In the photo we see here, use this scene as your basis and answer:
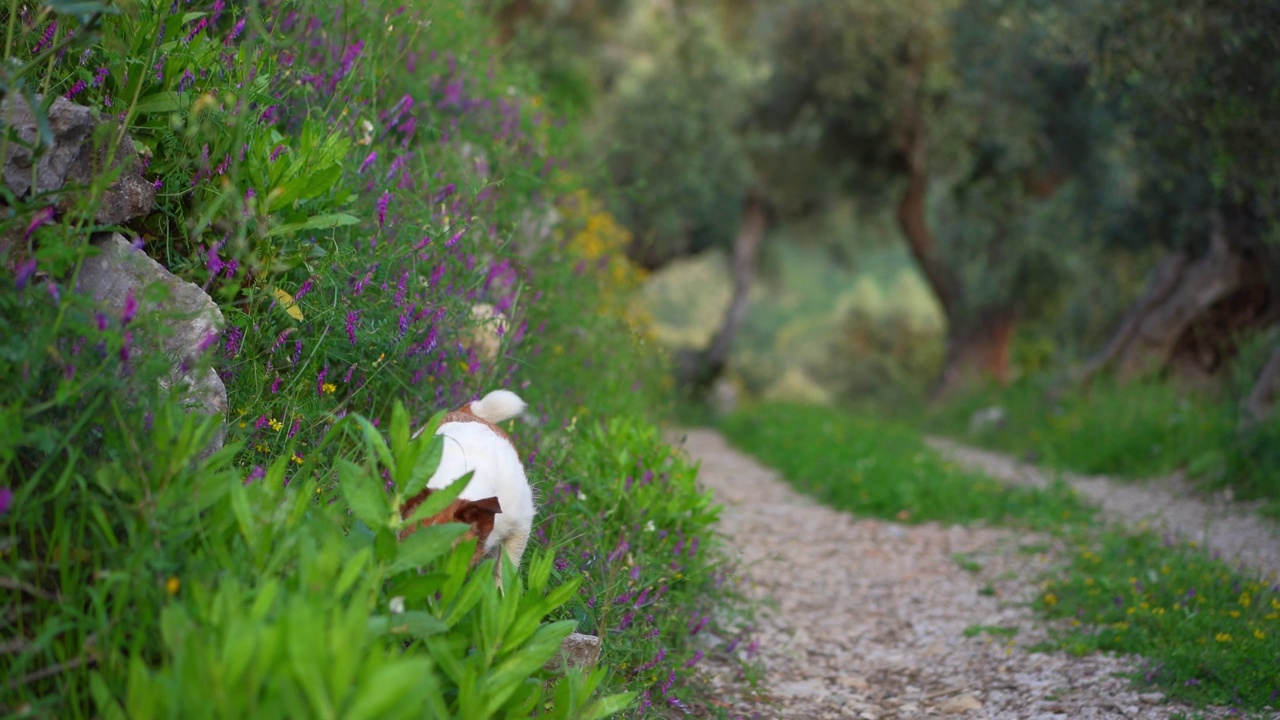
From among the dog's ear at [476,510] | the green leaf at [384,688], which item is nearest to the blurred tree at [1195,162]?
the dog's ear at [476,510]

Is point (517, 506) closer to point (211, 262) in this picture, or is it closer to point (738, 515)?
point (211, 262)

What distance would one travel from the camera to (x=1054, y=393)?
43.9ft

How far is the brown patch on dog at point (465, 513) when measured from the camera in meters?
2.87

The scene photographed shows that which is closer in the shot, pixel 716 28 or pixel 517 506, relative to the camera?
pixel 517 506

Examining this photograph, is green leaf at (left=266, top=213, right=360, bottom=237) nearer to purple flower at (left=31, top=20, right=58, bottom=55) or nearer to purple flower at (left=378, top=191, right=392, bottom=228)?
purple flower at (left=378, top=191, right=392, bottom=228)

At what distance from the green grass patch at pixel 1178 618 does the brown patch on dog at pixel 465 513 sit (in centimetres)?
295

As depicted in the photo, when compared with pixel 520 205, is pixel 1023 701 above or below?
below

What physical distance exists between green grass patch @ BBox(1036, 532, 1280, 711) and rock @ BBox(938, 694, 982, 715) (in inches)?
26.2

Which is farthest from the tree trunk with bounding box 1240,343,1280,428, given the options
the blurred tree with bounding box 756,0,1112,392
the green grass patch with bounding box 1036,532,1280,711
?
the blurred tree with bounding box 756,0,1112,392

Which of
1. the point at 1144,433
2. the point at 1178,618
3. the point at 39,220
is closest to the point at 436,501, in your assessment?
the point at 39,220

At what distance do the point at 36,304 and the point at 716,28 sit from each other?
16750mm

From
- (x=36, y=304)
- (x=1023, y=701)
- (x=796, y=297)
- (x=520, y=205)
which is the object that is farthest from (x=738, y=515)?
(x=796, y=297)

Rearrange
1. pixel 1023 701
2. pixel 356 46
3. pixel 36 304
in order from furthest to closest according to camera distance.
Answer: pixel 356 46
pixel 1023 701
pixel 36 304

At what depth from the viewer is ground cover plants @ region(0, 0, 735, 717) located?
2217mm
